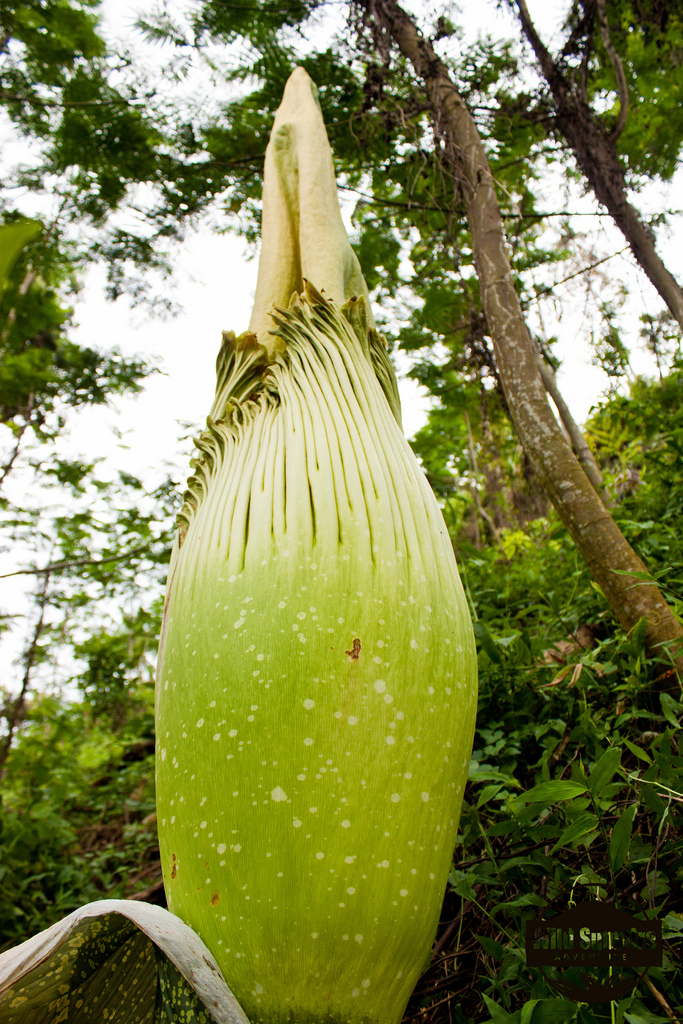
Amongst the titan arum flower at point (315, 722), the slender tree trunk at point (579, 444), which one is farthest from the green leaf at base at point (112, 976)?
the slender tree trunk at point (579, 444)

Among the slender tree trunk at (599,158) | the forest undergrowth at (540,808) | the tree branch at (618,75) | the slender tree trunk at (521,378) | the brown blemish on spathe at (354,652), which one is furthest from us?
the tree branch at (618,75)

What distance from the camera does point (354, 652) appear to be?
2.76ft

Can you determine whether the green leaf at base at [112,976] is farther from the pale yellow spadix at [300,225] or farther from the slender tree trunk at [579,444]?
the slender tree trunk at [579,444]

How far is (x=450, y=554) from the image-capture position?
3.71ft

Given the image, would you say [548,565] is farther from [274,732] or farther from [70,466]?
[70,466]

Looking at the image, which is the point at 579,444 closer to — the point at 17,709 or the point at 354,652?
the point at 354,652

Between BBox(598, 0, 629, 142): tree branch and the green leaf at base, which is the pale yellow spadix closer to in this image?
the green leaf at base

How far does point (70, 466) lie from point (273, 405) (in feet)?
10.8

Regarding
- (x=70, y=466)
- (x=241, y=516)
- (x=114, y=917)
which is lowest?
(x=114, y=917)

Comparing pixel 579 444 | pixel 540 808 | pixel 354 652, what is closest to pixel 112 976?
pixel 354 652

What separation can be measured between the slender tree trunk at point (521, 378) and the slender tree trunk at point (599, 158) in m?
1.34

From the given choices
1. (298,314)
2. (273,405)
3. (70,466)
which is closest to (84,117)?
(70,466)

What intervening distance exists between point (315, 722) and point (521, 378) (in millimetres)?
1675

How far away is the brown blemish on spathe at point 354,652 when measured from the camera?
0.84 m
